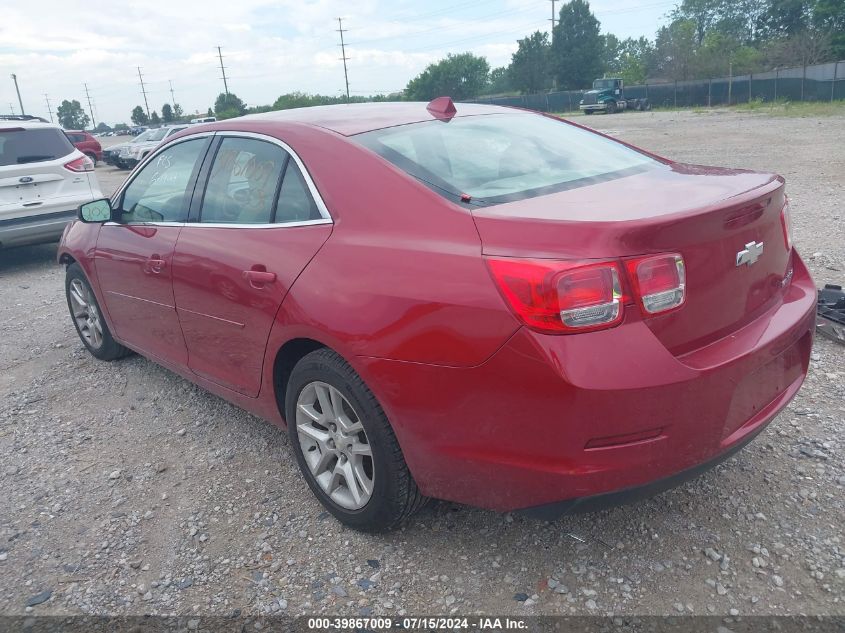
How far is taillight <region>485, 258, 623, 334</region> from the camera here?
202cm

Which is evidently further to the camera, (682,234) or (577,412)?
(682,234)

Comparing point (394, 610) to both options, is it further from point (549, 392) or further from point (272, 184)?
point (272, 184)

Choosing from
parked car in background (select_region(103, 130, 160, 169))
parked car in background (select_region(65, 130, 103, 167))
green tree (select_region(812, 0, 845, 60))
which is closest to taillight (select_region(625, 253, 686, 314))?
parked car in background (select_region(103, 130, 160, 169))

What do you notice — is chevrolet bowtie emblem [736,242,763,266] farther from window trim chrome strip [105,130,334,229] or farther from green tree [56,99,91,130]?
green tree [56,99,91,130]

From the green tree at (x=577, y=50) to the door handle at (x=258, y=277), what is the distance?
81759 millimetres

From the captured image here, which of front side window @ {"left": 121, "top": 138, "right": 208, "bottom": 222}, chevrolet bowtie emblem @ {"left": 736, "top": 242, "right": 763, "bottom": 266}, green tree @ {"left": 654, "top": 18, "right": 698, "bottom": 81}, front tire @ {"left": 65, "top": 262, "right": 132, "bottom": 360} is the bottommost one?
front tire @ {"left": 65, "top": 262, "right": 132, "bottom": 360}

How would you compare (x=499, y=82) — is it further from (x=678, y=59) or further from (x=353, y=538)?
(x=353, y=538)

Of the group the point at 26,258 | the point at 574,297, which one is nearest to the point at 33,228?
the point at 26,258

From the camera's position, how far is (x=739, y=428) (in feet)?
7.56

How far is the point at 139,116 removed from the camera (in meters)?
88.5

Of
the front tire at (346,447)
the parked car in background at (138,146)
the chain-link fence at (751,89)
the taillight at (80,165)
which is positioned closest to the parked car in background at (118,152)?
the parked car in background at (138,146)

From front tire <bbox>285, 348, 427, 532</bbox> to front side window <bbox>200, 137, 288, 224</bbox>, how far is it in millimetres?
783

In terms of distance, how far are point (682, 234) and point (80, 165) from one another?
8.32 meters

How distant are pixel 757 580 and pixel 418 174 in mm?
1861
